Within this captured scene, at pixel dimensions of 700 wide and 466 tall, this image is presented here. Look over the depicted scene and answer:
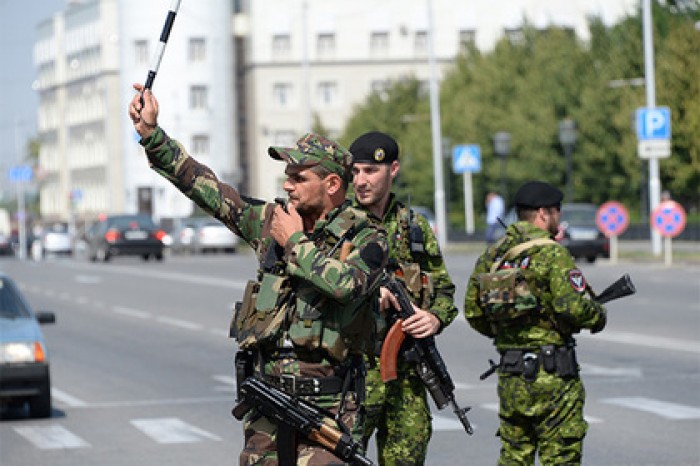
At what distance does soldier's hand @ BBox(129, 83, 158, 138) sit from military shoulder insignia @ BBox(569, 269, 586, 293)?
2.82m

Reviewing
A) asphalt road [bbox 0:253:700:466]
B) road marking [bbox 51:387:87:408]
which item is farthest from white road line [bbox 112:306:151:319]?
road marking [bbox 51:387:87:408]

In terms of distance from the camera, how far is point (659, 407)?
15016 mm

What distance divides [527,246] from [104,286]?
33.8 meters

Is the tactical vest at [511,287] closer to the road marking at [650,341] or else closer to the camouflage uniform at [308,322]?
the camouflage uniform at [308,322]

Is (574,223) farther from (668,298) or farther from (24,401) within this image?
(24,401)

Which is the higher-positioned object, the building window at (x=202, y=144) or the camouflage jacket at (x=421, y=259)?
the building window at (x=202, y=144)

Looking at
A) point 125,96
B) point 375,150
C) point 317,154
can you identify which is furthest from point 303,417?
point 125,96

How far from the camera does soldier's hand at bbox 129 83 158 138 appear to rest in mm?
6562

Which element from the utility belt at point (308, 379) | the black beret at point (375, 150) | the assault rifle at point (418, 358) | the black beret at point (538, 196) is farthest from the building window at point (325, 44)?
the utility belt at point (308, 379)

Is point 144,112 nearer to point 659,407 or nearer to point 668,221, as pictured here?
point 659,407

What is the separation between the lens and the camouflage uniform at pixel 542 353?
344 inches

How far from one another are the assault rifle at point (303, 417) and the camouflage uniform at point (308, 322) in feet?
0.17

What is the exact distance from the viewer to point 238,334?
6648mm

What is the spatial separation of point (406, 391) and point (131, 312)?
2364cm
